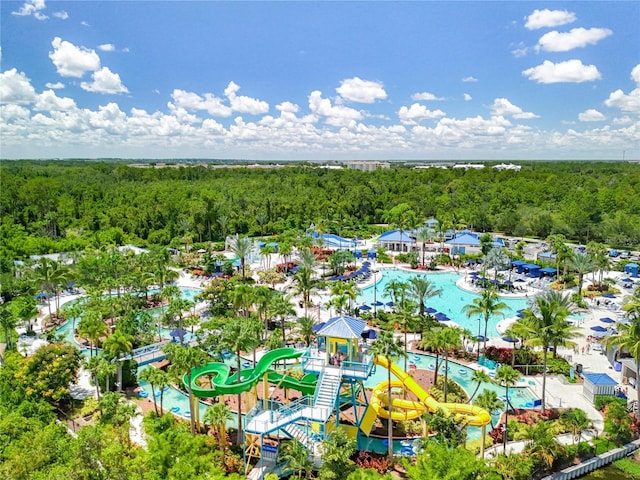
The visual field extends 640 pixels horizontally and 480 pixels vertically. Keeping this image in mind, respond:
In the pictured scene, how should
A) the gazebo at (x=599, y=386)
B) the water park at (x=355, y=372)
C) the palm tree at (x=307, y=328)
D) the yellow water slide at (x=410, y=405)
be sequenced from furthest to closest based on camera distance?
1. the palm tree at (x=307, y=328)
2. the gazebo at (x=599, y=386)
3. the yellow water slide at (x=410, y=405)
4. the water park at (x=355, y=372)

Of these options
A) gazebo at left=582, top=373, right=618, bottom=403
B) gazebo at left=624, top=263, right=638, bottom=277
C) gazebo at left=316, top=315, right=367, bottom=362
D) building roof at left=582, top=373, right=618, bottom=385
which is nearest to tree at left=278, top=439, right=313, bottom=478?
gazebo at left=316, top=315, right=367, bottom=362

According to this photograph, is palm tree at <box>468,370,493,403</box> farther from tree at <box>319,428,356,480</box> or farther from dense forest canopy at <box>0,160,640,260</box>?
dense forest canopy at <box>0,160,640,260</box>

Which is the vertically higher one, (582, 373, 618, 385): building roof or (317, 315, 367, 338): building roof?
(317, 315, 367, 338): building roof

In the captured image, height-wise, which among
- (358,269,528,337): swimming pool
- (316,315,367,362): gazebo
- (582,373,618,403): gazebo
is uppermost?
(316,315,367,362): gazebo

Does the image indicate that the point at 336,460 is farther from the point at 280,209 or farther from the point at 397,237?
the point at 280,209

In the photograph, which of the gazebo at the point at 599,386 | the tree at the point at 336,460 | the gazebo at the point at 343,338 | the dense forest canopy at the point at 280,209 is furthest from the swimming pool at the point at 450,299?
the tree at the point at 336,460

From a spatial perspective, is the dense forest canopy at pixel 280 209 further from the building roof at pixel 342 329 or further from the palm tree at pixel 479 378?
the palm tree at pixel 479 378
